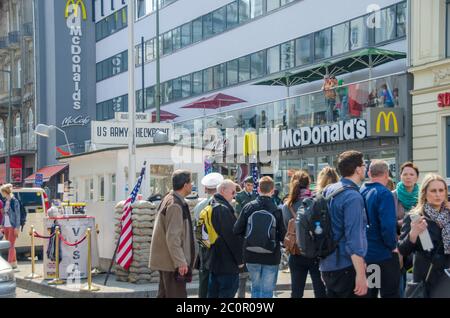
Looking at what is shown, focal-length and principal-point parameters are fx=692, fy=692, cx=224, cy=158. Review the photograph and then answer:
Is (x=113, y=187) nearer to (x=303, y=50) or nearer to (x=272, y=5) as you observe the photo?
(x=303, y=50)

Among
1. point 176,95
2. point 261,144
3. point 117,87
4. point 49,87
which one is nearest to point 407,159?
point 261,144

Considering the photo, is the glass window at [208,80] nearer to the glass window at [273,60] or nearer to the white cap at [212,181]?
the glass window at [273,60]

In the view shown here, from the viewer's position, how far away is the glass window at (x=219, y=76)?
3497 centimetres

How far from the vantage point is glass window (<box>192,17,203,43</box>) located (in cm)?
3712

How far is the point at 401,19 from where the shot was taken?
76.9 feet

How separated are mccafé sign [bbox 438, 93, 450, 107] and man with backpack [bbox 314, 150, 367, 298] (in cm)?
1387

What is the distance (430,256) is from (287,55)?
2420 centimetres

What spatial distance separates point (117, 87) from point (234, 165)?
23865 millimetres

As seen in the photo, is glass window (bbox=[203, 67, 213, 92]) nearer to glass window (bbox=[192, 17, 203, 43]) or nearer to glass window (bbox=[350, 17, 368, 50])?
glass window (bbox=[192, 17, 203, 43])

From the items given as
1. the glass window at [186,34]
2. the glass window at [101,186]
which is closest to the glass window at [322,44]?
the glass window at [186,34]

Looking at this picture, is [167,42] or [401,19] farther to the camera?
[167,42]

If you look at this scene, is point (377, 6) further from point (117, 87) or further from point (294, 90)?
point (117, 87)

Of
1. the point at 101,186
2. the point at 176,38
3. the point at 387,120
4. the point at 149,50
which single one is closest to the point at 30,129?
the point at 149,50

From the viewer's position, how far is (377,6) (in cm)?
2459
